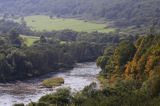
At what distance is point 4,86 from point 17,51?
85.5ft

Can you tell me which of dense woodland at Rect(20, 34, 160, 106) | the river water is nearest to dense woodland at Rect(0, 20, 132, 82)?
the river water

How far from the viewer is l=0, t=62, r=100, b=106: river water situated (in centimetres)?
10915

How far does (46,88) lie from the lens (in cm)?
12375

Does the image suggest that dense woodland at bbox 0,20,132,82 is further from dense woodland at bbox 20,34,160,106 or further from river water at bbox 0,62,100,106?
dense woodland at bbox 20,34,160,106

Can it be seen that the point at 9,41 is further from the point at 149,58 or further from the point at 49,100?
the point at 49,100

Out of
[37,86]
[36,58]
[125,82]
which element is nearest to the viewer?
[125,82]

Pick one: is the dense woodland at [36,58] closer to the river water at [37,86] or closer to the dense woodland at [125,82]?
the river water at [37,86]

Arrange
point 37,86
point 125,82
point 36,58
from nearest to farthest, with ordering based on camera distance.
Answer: point 125,82 < point 37,86 < point 36,58

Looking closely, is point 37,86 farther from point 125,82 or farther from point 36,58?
point 125,82

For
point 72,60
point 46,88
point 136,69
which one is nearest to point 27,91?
point 46,88

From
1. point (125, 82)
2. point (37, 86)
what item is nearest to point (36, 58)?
point (37, 86)

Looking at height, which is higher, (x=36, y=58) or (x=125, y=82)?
(x=125, y=82)

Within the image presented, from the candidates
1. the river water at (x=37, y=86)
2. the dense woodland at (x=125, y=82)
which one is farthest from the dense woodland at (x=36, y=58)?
the dense woodland at (x=125, y=82)

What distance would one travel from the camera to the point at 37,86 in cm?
12719
